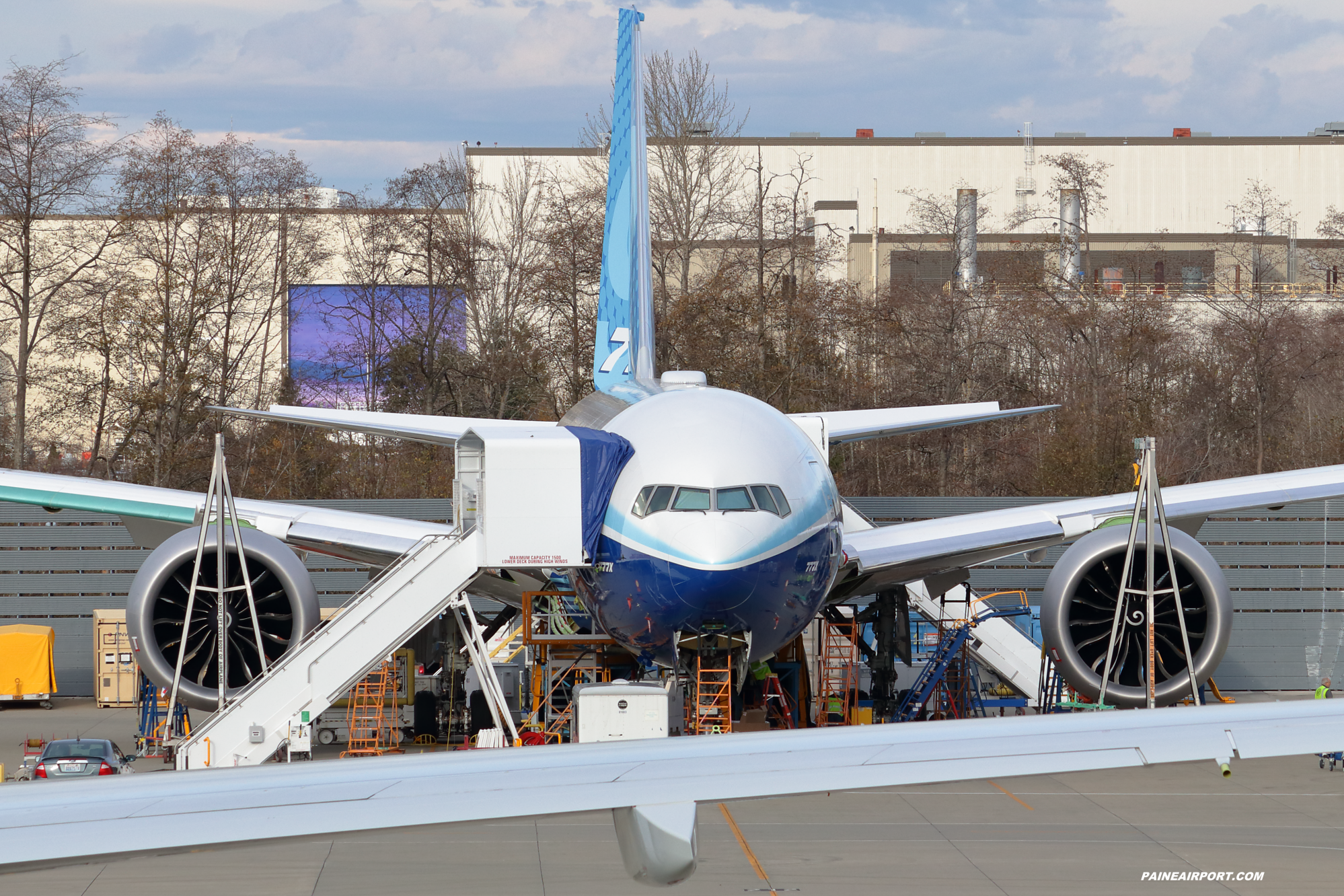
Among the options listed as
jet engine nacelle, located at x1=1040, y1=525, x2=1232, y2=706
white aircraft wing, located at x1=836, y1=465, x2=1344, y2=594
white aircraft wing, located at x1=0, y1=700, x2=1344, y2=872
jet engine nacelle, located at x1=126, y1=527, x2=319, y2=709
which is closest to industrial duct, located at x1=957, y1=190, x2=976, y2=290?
white aircraft wing, located at x1=836, y1=465, x2=1344, y2=594

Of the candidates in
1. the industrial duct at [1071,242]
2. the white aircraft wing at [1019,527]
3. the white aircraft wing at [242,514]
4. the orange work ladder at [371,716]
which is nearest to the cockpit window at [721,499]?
the white aircraft wing at [1019,527]

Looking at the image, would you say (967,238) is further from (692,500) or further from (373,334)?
(692,500)

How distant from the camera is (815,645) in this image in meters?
24.4

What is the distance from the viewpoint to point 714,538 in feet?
45.8

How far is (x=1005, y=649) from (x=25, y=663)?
63.4ft

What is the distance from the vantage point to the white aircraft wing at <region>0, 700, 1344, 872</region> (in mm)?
4055

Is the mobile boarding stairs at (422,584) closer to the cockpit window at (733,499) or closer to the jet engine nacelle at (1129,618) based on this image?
the cockpit window at (733,499)

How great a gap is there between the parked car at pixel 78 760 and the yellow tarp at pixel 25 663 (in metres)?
11.7

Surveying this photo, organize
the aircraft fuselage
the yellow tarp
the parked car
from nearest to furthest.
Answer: the aircraft fuselage
the parked car
the yellow tarp

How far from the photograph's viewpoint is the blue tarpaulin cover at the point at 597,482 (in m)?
15.4

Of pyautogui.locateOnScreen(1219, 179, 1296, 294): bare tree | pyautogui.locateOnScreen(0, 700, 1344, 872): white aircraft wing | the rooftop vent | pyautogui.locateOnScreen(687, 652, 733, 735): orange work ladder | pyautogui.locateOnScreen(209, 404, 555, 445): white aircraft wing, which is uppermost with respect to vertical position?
pyautogui.locateOnScreen(1219, 179, 1296, 294): bare tree

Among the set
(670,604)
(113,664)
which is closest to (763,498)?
(670,604)

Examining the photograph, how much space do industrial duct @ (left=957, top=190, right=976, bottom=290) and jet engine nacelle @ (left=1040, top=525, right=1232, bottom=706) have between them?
115 ft

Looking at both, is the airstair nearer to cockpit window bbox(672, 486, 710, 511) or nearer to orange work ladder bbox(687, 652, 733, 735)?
orange work ladder bbox(687, 652, 733, 735)
